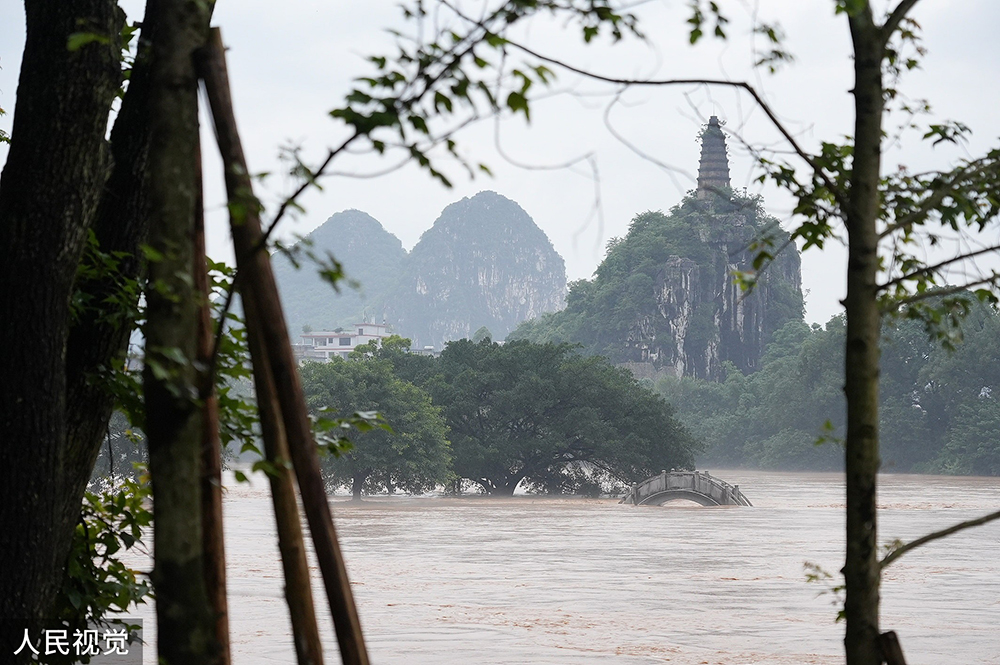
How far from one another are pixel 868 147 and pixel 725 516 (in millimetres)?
28338

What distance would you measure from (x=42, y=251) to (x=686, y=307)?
8322 centimetres

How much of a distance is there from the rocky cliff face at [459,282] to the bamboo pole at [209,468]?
185 m

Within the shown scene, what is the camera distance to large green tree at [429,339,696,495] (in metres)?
38.5

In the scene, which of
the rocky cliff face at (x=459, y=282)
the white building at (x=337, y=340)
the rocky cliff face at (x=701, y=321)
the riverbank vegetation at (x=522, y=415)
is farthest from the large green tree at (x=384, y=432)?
the rocky cliff face at (x=459, y=282)

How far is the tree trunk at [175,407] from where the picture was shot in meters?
1.98

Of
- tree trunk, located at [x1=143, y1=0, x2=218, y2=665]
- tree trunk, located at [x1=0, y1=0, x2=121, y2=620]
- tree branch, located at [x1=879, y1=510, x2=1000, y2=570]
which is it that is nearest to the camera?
tree trunk, located at [x1=143, y1=0, x2=218, y2=665]

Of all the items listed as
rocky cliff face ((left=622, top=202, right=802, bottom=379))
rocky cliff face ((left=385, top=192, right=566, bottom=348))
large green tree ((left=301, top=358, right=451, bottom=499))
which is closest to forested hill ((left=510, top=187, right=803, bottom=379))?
rocky cliff face ((left=622, top=202, right=802, bottom=379))

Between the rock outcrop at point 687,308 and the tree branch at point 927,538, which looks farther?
the rock outcrop at point 687,308

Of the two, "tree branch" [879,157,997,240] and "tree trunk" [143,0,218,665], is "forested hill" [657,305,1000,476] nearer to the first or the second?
"tree branch" [879,157,997,240]

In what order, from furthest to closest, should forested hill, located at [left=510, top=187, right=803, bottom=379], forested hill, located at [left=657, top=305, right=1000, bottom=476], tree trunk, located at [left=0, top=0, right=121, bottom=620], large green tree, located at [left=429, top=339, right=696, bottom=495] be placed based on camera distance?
forested hill, located at [left=510, top=187, right=803, bottom=379]
forested hill, located at [left=657, top=305, right=1000, bottom=476]
large green tree, located at [left=429, top=339, right=696, bottom=495]
tree trunk, located at [left=0, top=0, right=121, bottom=620]

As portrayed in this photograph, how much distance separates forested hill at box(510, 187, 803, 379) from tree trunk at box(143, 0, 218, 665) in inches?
3217

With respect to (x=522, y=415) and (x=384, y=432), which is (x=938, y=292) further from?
(x=522, y=415)

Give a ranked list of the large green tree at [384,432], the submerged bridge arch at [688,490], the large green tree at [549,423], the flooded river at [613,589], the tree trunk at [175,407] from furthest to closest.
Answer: the large green tree at [549,423]
the large green tree at [384,432]
the submerged bridge arch at [688,490]
the flooded river at [613,589]
the tree trunk at [175,407]

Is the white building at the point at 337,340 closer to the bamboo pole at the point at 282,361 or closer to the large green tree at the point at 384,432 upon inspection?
the large green tree at the point at 384,432
